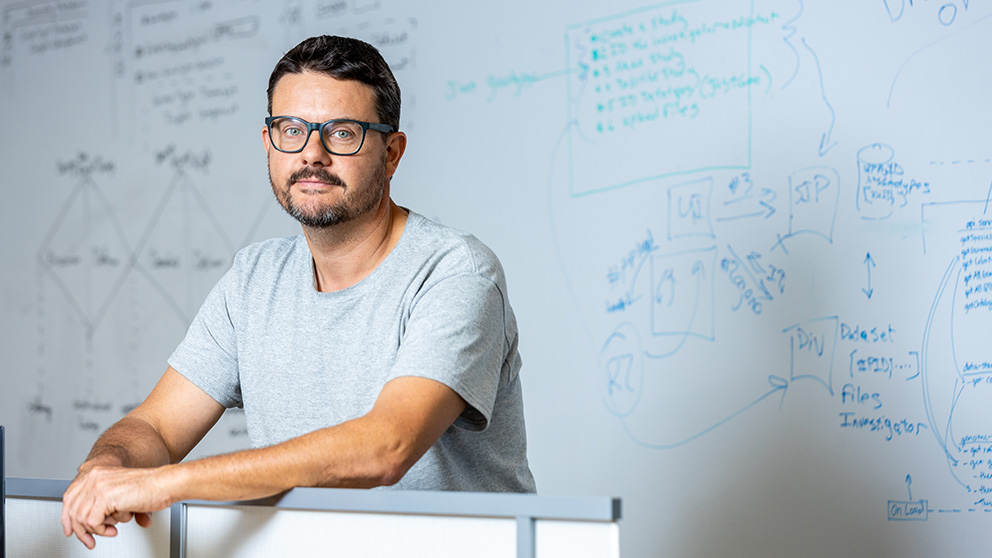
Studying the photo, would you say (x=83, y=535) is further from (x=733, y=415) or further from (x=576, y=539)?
(x=733, y=415)

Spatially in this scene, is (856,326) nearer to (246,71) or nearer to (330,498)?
(330,498)

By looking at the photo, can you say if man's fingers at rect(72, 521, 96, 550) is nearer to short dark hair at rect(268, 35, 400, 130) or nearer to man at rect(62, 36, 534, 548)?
man at rect(62, 36, 534, 548)

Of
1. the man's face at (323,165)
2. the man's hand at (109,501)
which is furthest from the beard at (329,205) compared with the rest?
the man's hand at (109,501)

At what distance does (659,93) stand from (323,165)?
3.47 ft

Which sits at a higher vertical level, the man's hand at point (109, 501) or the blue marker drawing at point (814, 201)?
the blue marker drawing at point (814, 201)

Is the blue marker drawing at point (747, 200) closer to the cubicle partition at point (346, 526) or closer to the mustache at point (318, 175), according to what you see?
the mustache at point (318, 175)

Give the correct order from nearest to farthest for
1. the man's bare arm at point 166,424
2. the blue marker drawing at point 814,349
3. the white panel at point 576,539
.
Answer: the white panel at point 576,539, the man's bare arm at point 166,424, the blue marker drawing at point 814,349

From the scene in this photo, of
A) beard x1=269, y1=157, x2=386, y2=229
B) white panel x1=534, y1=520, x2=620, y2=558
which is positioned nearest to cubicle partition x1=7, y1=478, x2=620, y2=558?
white panel x1=534, y1=520, x2=620, y2=558

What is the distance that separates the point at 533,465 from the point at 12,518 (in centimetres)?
143

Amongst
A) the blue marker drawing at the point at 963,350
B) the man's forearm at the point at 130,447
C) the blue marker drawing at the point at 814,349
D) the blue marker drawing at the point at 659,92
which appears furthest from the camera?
the blue marker drawing at the point at 659,92

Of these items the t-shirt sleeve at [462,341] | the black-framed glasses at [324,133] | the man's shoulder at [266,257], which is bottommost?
the t-shirt sleeve at [462,341]

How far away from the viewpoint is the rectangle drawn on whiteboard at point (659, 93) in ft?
7.06

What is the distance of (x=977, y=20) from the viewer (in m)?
1.93

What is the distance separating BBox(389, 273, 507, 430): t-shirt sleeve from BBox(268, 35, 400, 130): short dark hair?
360mm
